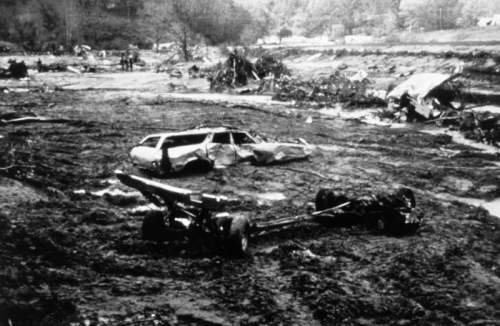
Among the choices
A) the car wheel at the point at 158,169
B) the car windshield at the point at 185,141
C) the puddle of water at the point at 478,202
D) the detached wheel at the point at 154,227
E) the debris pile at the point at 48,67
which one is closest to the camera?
the detached wheel at the point at 154,227

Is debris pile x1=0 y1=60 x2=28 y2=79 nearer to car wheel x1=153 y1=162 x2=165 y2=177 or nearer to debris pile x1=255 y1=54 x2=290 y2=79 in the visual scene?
debris pile x1=255 y1=54 x2=290 y2=79

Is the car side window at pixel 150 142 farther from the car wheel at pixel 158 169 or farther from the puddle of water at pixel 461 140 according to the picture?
the puddle of water at pixel 461 140

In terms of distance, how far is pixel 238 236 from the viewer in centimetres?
638

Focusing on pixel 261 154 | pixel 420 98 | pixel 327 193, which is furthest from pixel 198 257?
pixel 420 98

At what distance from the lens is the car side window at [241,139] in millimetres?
12039

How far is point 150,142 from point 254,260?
5.63 metres

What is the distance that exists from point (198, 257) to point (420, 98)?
1646 centimetres

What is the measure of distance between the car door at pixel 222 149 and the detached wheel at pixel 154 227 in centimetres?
443

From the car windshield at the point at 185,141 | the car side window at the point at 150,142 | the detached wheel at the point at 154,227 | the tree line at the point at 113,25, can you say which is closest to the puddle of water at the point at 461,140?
the car windshield at the point at 185,141

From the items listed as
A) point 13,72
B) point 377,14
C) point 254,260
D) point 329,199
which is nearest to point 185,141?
point 329,199

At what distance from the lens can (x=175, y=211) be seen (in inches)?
264

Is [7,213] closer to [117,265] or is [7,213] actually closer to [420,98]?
[117,265]

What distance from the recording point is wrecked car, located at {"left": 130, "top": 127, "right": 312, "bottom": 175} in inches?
416

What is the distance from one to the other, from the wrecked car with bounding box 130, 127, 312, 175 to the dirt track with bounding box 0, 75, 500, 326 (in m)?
0.33
